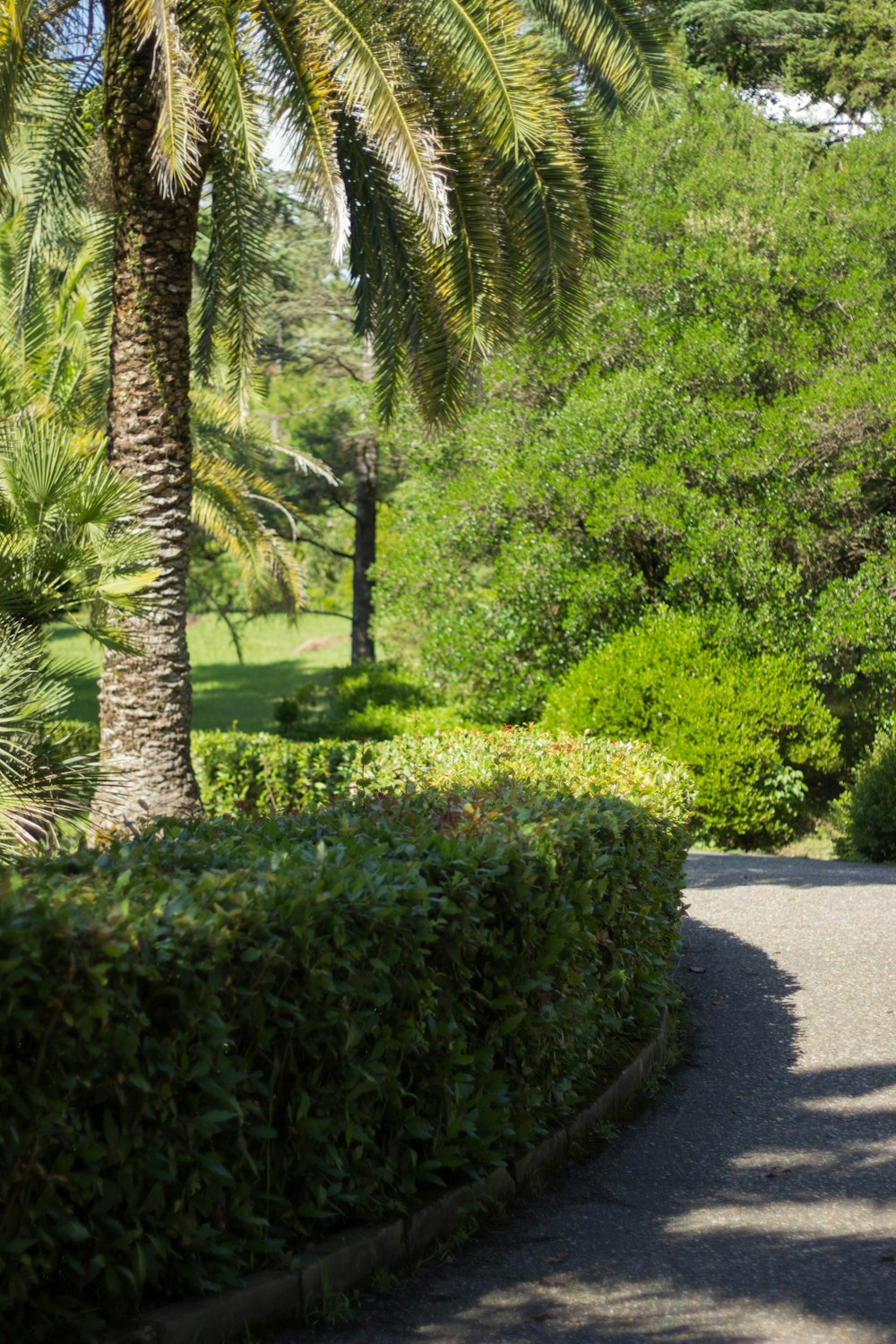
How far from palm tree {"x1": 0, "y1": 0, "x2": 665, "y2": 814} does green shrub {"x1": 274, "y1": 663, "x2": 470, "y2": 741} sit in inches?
201

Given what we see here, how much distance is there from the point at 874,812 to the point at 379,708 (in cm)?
667

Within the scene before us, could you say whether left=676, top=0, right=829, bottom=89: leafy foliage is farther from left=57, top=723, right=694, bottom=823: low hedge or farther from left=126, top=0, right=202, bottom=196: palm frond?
left=126, top=0, right=202, bottom=196: palm frond

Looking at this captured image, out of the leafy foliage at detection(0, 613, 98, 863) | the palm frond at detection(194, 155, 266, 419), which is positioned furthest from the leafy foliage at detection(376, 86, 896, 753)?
the leafy foliage at detection(0, 613, 98, 863)

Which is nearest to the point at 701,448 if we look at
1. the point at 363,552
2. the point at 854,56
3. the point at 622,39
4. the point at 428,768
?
the point at 622,39

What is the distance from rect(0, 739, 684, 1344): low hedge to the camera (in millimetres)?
2764

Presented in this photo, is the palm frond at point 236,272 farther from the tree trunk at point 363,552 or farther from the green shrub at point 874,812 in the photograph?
the tree trunk at point 363,552

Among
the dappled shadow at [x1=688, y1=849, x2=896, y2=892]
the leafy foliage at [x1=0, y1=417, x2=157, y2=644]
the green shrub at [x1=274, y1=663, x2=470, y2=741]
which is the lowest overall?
the dappled shadow at [x1=688, y1=849, x2=896, y2=892]

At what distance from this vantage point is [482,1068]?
156 inches

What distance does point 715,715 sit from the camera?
523 inches

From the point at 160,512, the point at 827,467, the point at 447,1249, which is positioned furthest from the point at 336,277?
the point at 447,1249

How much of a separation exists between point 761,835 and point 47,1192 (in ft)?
39.5

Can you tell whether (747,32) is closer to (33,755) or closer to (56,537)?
(56,537)

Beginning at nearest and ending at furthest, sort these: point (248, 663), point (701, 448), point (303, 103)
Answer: point (303, 103)
point (701, 448)
point (248, 663)

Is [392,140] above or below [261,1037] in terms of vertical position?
above
